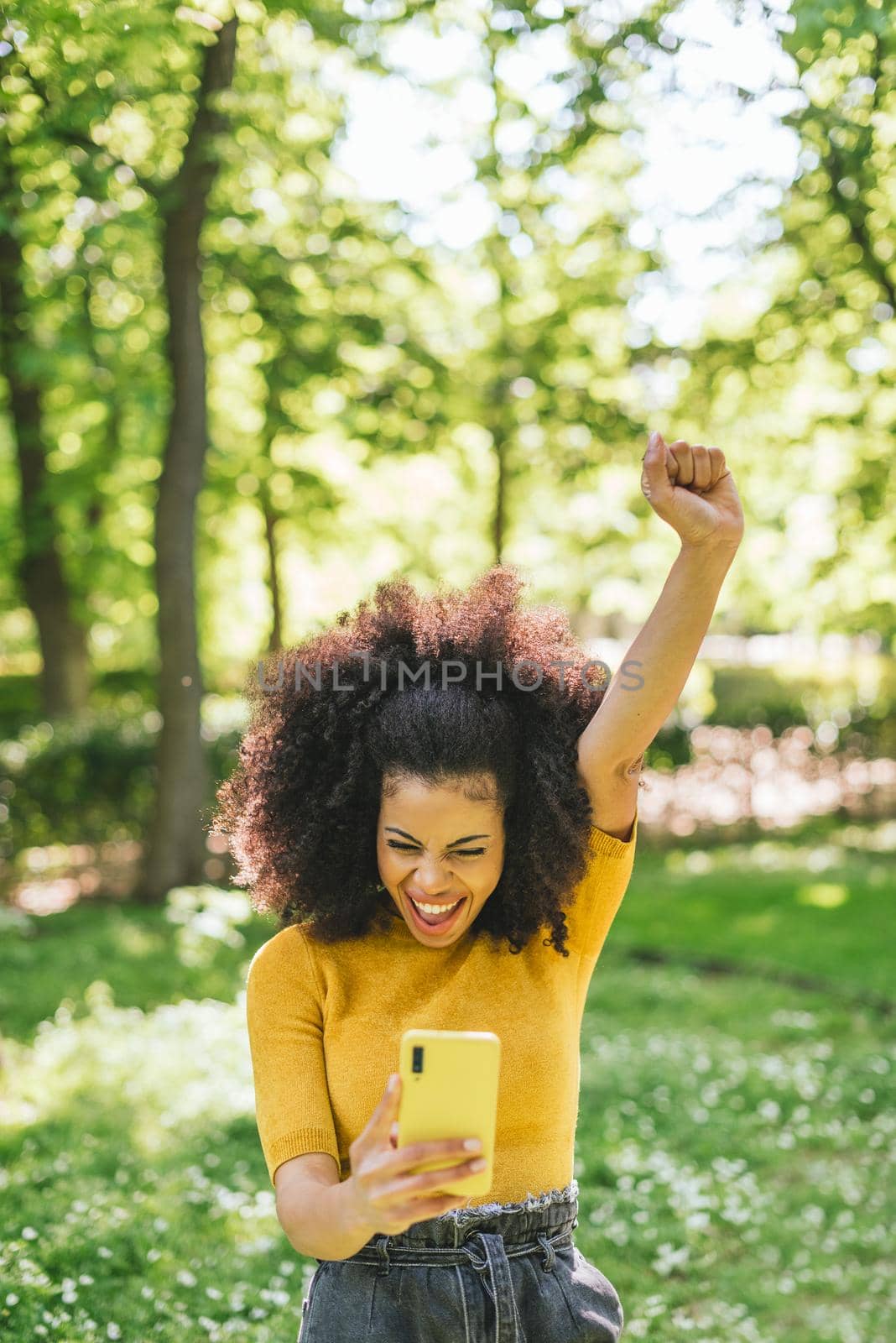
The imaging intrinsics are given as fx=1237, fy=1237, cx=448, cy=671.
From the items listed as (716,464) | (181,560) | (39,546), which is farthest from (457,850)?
(39,546)

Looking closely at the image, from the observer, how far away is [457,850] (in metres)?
2.12

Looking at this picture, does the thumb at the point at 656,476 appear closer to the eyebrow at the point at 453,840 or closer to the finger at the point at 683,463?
the finger at the point at 683,463

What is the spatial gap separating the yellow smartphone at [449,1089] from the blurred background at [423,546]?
1061mm

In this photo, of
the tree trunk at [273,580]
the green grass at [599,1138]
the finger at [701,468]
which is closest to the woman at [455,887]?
the finger at [701,468]

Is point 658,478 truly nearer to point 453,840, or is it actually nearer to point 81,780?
point 453,840

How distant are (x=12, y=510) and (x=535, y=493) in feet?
23.9

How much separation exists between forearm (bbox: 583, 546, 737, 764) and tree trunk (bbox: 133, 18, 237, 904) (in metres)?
7.74

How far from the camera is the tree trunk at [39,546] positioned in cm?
1130

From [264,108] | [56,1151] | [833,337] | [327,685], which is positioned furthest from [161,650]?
[327,685]

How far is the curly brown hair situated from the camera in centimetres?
217

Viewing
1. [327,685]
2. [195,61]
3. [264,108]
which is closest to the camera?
[327,685]

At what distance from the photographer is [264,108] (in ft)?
29.9

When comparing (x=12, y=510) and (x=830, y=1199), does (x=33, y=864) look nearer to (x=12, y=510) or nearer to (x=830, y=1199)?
(x=12, y=510)

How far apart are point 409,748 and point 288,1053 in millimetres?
543
